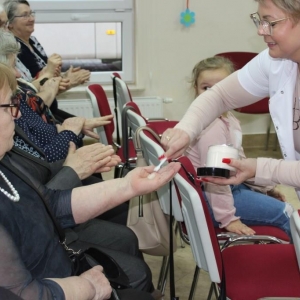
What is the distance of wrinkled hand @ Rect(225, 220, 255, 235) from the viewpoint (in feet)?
7.26

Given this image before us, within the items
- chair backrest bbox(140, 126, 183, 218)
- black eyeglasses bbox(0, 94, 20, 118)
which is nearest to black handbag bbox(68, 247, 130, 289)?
chair backrest bbox(140, 126, 183, 218)

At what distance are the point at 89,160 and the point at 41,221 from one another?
71 cm

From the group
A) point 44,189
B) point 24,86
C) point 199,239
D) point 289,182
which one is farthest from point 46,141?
point 289,182

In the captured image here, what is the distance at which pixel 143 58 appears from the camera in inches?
194

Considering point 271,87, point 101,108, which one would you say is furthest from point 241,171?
point 101,108

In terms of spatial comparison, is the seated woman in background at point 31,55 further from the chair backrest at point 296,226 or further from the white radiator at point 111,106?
the chair backrest at point 296,226

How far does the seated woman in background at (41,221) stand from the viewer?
1.39 meters

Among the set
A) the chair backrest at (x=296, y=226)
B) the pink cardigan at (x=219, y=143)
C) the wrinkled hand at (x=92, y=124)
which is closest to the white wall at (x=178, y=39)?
the wrinkled hand at (x=92, y=124)

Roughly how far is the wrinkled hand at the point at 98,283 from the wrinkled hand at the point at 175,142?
500 mm

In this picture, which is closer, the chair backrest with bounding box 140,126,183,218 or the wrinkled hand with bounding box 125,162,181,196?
the wrinkled hand with bounding box 125,162,181,196

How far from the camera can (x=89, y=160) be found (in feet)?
7.42

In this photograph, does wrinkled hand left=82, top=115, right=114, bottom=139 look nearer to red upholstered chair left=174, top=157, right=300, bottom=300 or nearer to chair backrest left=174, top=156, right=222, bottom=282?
red upholstered chair left=174, top=157, right=300, bottom=300

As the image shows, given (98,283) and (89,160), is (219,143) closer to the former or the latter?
(89,160)

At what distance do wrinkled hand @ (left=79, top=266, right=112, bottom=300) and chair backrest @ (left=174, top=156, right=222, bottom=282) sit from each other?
341mm
